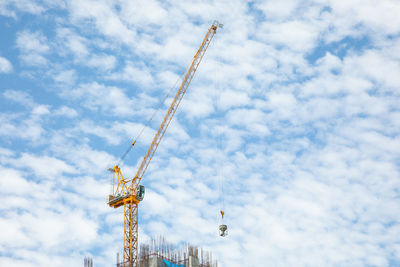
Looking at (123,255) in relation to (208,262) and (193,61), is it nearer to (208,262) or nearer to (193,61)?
(208,262)

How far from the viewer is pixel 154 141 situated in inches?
4341

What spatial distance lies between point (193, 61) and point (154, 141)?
17531mm

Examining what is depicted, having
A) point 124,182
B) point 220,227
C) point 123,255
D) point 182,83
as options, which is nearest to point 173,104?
point 182,83

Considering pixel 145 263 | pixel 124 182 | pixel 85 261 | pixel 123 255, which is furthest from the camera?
pixel 124 182

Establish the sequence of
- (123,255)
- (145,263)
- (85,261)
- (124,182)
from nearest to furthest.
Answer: (145,263) < (85,261) < (123,255) < (124,182)

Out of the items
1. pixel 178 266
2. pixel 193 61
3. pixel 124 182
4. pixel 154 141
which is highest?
pixel 193 61

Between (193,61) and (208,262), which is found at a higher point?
(193,61)

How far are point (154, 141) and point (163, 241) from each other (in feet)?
102

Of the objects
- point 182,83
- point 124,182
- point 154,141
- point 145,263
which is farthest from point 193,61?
point 145,263

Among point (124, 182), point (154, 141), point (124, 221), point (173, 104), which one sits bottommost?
point (124, 221)

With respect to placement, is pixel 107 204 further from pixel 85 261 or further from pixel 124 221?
pixel 85 261

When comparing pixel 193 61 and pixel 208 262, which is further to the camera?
pixel 193 61

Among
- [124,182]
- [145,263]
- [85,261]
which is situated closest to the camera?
[145,263]

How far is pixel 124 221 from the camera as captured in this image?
347 feet
